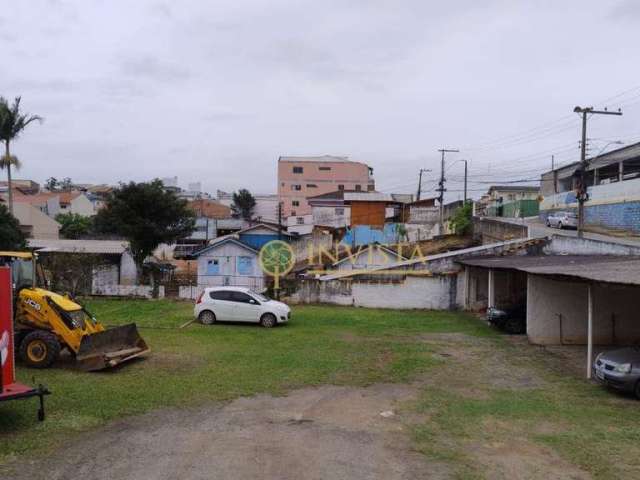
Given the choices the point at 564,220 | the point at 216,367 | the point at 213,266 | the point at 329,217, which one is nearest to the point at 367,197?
the point at 329,217

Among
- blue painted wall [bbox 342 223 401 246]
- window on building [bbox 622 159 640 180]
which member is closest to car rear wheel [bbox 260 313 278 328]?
blue painted wall [bbox 342 223 401 246]

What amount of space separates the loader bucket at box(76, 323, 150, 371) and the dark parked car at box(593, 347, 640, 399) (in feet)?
34.7

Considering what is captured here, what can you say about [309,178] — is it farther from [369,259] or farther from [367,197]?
[369,259]

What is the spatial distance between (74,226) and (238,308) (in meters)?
42.0

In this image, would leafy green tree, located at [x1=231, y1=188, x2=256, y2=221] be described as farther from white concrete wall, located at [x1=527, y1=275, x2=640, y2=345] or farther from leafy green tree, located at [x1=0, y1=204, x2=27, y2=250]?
white concrete wall, located at [x1=527, y1=275, x2=640, y2=345]

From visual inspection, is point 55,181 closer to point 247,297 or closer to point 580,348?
point 247,297

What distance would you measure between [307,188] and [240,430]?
2646 inches

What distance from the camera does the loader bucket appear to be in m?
12.6

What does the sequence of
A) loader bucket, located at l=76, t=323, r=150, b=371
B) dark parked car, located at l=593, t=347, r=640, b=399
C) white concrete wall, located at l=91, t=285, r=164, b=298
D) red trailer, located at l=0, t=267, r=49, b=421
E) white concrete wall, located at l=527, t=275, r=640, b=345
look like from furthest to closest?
white concrete wall, located at l=91, t=285, r=164, b=298, white concrete wall, located at l=527, t=275, r=640, b=345, loader bucket, located at l=76, t=323, r=150, b=371, dark parked car, located at l=593, t=347, r=640, b=399, red trailer, located at l=0, t=267, r=49, b=421

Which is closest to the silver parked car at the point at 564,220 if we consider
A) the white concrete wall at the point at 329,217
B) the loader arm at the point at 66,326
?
the white concrete wall at the point at 329,217

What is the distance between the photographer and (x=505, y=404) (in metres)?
10.6

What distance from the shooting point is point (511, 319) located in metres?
19.8

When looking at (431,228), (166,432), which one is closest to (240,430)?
(166,432)

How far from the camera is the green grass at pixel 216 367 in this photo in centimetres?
937
